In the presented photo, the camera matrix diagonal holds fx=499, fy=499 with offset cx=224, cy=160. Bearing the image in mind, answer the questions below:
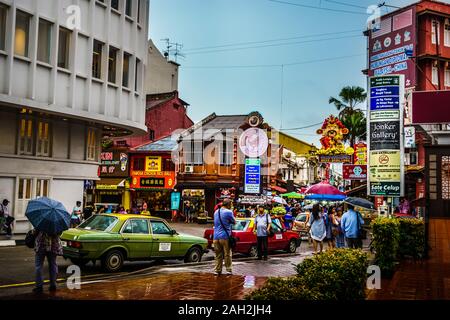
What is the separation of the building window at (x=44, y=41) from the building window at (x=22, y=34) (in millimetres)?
734

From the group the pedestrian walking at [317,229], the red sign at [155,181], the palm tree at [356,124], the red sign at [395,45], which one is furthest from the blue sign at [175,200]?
the pedestrian walking at [317,229]

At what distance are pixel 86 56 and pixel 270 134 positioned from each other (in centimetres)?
2619

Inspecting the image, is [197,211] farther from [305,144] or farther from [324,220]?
[305,144]

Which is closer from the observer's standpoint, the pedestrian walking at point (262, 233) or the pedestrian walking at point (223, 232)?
the pedestrian walking at point (223, 232)

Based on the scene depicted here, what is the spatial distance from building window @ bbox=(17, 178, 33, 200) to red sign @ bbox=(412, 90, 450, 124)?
52.7ft

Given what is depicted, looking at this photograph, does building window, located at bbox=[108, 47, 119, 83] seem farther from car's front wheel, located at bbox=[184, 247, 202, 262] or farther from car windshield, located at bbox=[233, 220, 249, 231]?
car's front wheel, located at bbox=[184, 247, 202, 262]

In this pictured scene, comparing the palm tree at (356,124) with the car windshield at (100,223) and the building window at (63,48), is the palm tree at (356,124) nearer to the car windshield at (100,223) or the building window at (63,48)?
the building window at (63,48)

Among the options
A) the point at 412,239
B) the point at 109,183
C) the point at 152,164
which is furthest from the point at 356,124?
the point at 412,239

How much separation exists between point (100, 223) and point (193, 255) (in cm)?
317

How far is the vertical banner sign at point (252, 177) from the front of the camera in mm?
41719

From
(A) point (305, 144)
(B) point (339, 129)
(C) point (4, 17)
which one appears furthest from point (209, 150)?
(A) point (305, 144)

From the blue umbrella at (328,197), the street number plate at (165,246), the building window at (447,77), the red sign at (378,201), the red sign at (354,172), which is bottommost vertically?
the street number plate at (165,246)

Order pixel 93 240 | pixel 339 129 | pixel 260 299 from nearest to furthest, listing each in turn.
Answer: pixel 260 299 → pixel 93 240 → pixel 339 129
